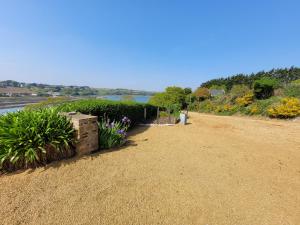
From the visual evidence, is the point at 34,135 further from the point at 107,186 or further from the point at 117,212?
the point at 117,212

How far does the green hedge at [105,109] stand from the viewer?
16.7 feet

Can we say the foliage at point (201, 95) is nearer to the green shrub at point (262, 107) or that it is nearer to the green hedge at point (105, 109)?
the green shrub at point (262, 107)

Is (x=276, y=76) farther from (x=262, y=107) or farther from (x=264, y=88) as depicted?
(x=262, y=107)

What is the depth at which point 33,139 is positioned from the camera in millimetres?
3121

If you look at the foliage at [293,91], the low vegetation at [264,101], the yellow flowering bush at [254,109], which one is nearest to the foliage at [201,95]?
the low vegetation at [264,101]

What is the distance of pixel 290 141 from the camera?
668 centimetres

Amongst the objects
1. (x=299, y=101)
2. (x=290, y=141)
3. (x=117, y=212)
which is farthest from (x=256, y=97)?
(x=117, y=212)

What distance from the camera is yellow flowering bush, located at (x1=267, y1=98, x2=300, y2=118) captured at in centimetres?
1267

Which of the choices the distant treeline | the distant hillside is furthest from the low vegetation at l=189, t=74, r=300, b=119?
the distant hillside

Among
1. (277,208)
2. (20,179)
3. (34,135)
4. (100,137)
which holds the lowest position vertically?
(277,208)

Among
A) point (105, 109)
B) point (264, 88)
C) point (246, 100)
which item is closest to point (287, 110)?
point (246, 100)

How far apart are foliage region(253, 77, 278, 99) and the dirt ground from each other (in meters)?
16.9

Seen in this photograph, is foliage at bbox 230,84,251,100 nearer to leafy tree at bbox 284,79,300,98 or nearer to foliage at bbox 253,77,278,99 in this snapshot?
foliage at bbox 253,77,278,99

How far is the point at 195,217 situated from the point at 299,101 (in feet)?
52.6
